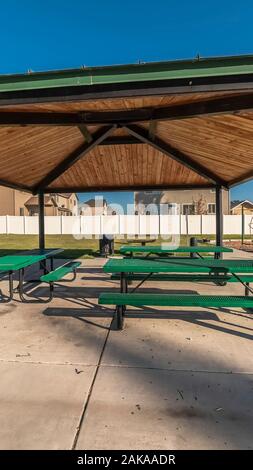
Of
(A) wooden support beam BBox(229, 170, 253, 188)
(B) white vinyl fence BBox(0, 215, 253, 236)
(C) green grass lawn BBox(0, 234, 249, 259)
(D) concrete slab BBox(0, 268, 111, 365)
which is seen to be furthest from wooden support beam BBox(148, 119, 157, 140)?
(B) white vinyl fence BBox(0, 215, 253, 236)

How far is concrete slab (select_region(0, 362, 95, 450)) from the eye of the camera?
6.54ft

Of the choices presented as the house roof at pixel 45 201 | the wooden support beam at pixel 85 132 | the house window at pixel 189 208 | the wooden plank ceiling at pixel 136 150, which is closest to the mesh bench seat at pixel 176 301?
the wooden plank ceiling at pixel 136 150

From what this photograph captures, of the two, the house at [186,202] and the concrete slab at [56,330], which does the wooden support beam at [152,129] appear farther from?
the house at [186,202]

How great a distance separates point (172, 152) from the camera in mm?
6574

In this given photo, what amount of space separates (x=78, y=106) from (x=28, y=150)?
7.77ft

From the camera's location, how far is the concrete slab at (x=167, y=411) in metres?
1.97

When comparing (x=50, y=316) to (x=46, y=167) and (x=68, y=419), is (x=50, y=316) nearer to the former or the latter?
(x=68, y=419)

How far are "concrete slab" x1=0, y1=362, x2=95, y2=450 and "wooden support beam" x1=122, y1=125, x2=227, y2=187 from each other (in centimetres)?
404

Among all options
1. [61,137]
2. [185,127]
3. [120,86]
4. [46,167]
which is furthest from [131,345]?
[46,167]

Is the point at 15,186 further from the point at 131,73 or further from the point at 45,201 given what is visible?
the point at 45,201

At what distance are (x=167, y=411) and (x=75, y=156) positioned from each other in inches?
228

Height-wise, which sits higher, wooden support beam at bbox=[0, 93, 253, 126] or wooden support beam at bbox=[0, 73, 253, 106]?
wooden support beam at bbox=[0, 93, 253, 126]

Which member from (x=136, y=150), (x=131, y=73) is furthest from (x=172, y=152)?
(x=131, y=73)

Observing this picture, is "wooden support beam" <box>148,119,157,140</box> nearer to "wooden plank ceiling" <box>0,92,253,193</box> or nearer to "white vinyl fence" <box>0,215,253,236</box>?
"wooden plank ceiling" <box>0,92,253,193</box>
